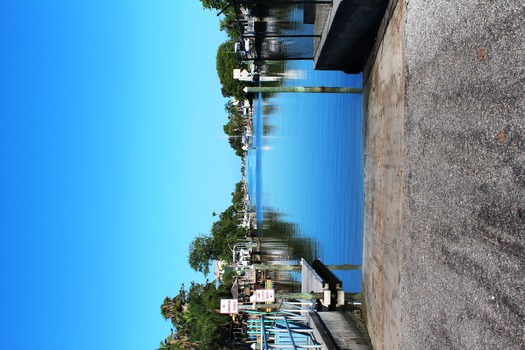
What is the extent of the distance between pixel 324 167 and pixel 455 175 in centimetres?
2053

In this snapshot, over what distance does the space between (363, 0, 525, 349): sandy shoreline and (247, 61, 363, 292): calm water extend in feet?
33.1

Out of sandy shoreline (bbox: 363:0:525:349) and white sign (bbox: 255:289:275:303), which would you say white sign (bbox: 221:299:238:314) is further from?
sandy shoreline (bbox: 363:0:525:349)

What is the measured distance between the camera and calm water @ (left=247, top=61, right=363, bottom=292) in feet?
63.2

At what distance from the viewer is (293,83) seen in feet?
108

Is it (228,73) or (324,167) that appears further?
(228,73)

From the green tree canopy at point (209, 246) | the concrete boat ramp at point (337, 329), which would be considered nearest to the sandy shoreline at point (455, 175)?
the concrete boat ramp at point (337, 329)

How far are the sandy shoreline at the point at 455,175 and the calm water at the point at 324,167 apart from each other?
10.1m

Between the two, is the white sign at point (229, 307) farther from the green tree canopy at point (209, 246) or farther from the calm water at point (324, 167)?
the green tree canopy at point (209, 246)

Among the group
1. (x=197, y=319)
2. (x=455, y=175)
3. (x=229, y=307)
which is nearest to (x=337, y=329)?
(x=229, y=307)

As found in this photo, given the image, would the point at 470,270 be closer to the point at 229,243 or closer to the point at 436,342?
the point at 436,342

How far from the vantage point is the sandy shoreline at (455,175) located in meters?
4.18

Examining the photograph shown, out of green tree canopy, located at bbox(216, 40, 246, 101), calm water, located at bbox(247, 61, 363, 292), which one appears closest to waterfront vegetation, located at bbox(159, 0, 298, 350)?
green tree canopy, located at bbox(216, 40, 246, 101)

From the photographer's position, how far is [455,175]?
5434 mm

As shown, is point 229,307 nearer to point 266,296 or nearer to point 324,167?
point 266,296
